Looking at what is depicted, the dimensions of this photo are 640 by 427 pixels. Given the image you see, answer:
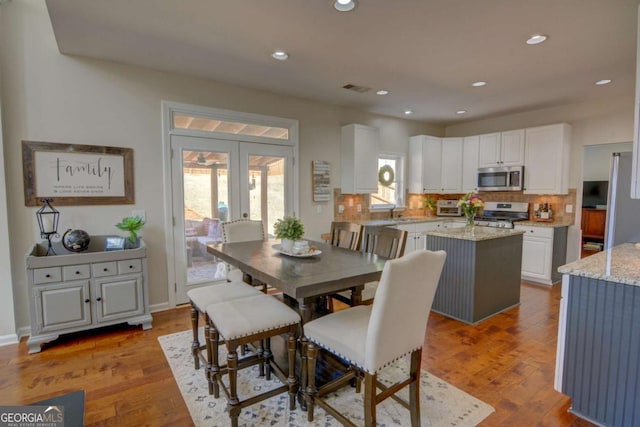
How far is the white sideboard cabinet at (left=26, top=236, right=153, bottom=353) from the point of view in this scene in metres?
2.64

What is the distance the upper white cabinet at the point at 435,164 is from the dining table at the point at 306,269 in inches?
139

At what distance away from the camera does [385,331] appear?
1.53 m

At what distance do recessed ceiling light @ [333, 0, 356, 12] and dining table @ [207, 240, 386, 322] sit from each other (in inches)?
67.2

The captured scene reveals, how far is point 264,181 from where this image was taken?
418 centimetres

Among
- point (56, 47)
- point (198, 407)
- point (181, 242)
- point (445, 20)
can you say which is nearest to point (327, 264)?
point (198, 407)

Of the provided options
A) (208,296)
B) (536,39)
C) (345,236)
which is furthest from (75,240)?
(536,39)

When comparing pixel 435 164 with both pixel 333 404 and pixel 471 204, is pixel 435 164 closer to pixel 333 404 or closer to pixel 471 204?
pixel 471 204

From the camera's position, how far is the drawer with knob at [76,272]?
8.91ft

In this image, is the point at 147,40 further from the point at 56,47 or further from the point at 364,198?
the point at 364,198

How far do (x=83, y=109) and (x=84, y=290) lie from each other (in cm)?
169

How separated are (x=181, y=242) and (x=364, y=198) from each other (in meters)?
2.85

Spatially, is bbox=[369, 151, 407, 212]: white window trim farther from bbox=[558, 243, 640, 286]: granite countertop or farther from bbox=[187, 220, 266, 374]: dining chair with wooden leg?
bbox=[558, 243, 640, 286]: granite countertop

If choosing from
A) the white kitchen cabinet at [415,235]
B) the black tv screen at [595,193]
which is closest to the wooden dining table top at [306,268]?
the white kitchen cabinet at [415,235]

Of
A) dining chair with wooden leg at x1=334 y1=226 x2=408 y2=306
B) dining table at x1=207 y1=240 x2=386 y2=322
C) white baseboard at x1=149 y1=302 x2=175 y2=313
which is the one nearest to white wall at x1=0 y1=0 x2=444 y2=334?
white baseboard at x1=149 y1=302 x2=175 y2=313
